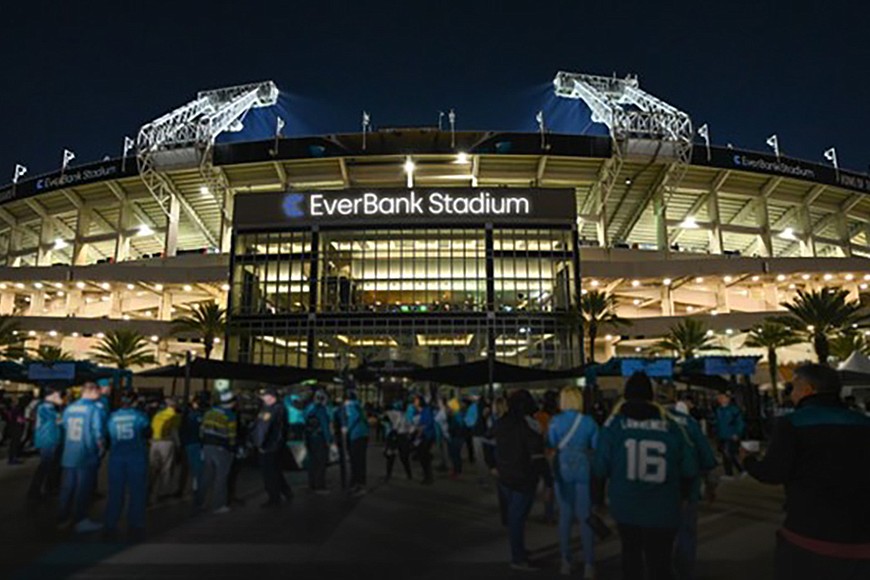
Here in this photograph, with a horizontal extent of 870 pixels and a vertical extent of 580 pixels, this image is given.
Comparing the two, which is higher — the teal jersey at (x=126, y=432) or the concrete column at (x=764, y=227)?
the concrete column at (x=764, y=227)

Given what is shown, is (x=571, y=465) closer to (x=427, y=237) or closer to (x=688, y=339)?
(x=688, y=339)

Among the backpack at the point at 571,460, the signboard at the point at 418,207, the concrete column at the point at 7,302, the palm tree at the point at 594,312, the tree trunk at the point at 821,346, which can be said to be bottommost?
the backpack at the point at 571,460

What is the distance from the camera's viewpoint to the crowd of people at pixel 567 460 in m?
3.10

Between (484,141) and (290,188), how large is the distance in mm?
18675

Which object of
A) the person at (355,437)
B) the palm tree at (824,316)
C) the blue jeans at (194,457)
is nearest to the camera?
the blue jeans at (194,457)

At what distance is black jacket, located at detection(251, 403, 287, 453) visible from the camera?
991 cm

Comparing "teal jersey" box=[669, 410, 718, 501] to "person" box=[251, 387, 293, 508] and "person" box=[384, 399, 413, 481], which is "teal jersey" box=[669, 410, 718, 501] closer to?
"person" box=[251, 387, 293, 508]

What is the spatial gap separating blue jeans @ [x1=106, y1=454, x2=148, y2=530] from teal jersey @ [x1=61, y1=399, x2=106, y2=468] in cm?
54

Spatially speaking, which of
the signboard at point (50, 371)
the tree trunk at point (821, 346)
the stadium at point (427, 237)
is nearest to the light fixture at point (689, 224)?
the stadium at point (427, 237)

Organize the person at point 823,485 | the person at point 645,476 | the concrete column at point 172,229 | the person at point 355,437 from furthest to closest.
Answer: the concrete column at point 172,229 → the person at point 355,437 → the person at point 645,476 → the person at point 823,485

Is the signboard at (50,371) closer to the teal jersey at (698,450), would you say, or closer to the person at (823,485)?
the teal jersey at (698,450)

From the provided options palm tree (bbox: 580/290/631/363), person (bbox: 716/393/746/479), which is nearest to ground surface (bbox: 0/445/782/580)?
person (bbox: 716/393/746/479)

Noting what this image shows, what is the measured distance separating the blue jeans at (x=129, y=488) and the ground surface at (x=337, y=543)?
1.17ft

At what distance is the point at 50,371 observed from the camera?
17.8 meters
